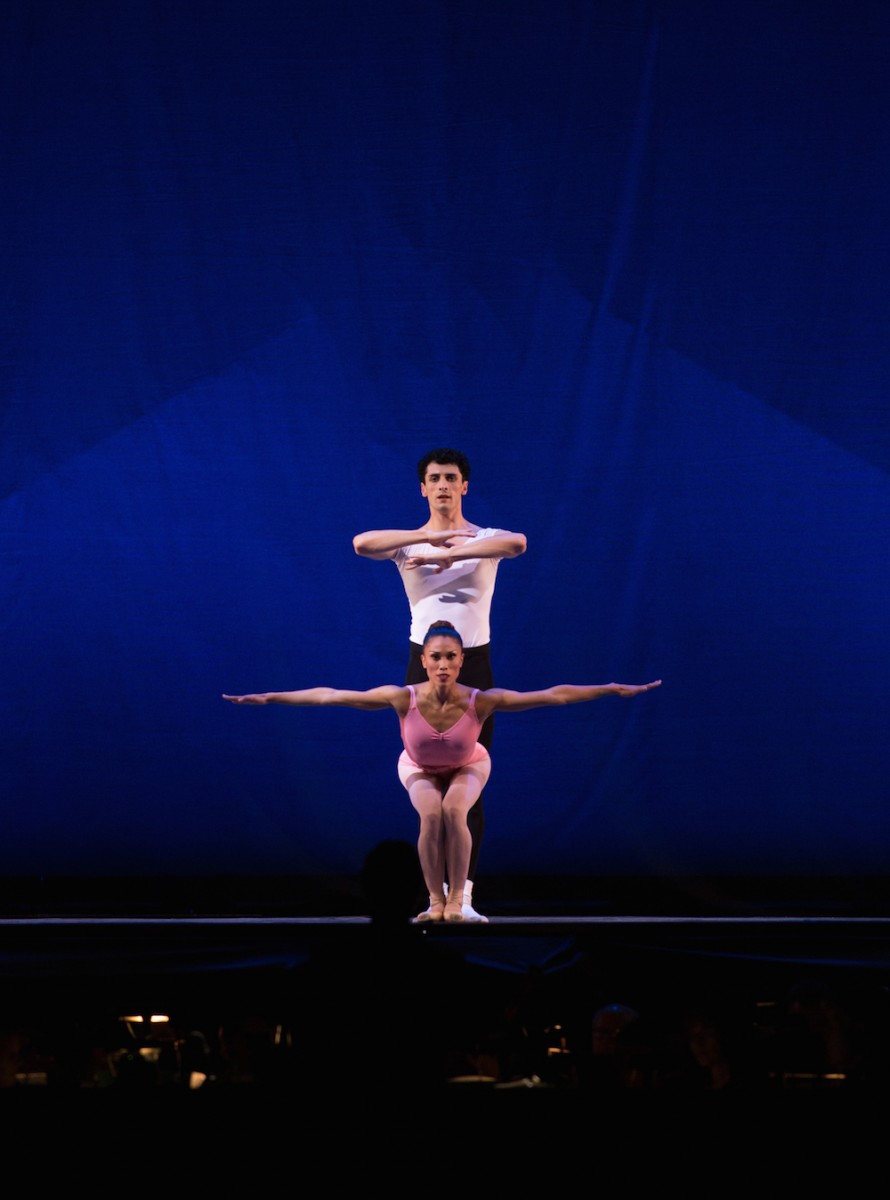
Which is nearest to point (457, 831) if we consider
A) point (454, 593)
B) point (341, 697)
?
point (341, 697)

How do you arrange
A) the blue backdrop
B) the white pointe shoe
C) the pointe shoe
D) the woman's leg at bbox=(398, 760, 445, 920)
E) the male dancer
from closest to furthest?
the white pointe shoe
the pointe shoe
the woman's leg at bbox=(398, 760, 445, 920)
the male dancer
the blue backdrop

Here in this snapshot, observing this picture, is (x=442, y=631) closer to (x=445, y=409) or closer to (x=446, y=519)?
(x=446, y=519)

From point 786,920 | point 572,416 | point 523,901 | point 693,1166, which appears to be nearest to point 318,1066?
point 693,1166

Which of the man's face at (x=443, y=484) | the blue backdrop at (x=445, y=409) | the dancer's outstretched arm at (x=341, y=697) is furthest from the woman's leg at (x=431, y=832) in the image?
the blue backdrop at (x=445, y=409)

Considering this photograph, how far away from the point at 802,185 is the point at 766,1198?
15.4 feet

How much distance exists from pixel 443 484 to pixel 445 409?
107 cm

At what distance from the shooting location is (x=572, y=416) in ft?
17.3

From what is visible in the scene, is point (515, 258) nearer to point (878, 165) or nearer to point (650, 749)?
point (878, 165)

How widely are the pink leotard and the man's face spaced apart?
727 millimetres

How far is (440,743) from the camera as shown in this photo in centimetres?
396

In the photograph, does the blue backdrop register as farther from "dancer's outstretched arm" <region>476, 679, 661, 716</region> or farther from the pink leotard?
the pink leotard

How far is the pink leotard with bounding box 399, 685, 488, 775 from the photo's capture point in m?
3.96

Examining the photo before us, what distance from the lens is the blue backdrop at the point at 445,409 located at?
5.15 meters

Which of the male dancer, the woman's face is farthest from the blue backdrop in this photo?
the woman's face
